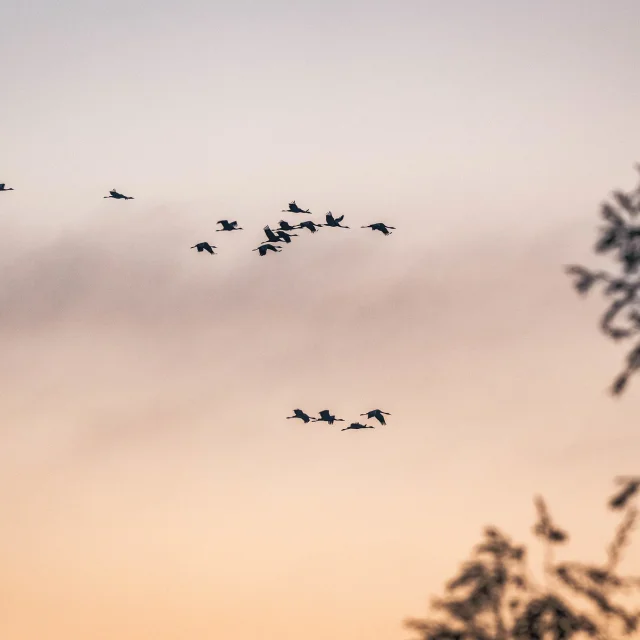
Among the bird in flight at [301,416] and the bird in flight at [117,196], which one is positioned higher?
the bird in flight at [117,196]

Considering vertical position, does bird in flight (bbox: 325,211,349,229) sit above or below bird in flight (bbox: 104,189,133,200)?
below

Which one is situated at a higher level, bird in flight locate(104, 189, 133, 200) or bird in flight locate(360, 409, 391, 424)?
bird in flight locate(104, 189, 133, 200)

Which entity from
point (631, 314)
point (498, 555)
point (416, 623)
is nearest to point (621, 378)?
point (631, 314)

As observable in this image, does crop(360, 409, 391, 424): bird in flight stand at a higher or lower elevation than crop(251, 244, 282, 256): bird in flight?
lower

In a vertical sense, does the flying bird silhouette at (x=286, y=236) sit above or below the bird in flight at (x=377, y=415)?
above

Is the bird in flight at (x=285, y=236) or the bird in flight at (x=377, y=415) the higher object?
the bird in flight at (x=285, y=236)

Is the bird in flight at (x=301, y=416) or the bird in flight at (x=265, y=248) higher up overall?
the bird in flight at (x=265, y=248)

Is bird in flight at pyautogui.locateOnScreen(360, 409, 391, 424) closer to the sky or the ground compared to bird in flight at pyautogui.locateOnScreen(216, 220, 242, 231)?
closer to the ground

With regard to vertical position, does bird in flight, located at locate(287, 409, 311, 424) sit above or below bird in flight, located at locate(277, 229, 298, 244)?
below

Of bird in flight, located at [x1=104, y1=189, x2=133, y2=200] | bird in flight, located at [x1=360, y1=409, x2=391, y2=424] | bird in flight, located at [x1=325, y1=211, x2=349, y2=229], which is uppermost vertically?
bird in flight, located at [x1=104, y1=189, x2=133, y2=200]

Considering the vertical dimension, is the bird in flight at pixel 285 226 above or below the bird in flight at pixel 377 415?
above

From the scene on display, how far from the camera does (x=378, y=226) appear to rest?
6538 centimetres

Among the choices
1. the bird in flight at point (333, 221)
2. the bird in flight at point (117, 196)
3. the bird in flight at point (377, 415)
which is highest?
the bird in flight at point (117, 196)

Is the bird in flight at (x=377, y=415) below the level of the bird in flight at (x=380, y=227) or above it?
below
